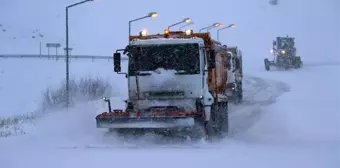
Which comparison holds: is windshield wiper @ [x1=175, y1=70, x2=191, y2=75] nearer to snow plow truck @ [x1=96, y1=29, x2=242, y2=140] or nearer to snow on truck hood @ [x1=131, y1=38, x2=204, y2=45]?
snow plow truck @ [x1=96, y1=29, x2=242, y2=140]

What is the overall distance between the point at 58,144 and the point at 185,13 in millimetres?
79465

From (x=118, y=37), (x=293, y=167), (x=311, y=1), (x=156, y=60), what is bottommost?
(x=293, y=167)

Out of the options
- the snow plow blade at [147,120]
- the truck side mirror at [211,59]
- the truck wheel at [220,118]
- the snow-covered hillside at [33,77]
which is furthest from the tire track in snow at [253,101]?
the snow-covered hillside at [33,77]

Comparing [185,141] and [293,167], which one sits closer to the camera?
[293,167]

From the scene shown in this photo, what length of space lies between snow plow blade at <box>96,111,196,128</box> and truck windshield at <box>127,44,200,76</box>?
1.41 m

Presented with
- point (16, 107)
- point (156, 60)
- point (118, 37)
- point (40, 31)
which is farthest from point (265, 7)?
point (156, 60)

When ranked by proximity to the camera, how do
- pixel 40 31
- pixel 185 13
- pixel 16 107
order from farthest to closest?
pixel 185 13 < pixel 40 31 < pixel 16 107

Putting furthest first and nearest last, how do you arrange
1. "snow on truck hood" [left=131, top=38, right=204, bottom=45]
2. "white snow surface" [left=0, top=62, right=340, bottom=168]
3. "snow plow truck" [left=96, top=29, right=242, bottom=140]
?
"snow on truck hood" [left=131, top=38, right=204, bottom=45] → "snow plow truck" [left=96, top=29, right=242, bottom=140] → "white snow surface" [left=0, top=62, right=340, bottom=168]

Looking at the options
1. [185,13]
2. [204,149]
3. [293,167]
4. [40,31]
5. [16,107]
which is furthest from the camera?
[185,13]

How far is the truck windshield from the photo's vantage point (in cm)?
1543

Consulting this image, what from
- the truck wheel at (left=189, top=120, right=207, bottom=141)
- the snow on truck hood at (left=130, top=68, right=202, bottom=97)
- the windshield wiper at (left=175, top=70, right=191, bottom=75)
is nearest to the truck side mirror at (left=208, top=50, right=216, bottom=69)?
the snow on truck hood at (left=130, top=68, right=202, bottom=97)

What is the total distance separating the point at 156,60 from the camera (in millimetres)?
15609

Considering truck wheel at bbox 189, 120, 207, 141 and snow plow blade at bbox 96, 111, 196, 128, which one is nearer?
snow plow blade at bbox 96, 111, 196, 128

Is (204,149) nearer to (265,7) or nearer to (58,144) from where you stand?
(58,144)
